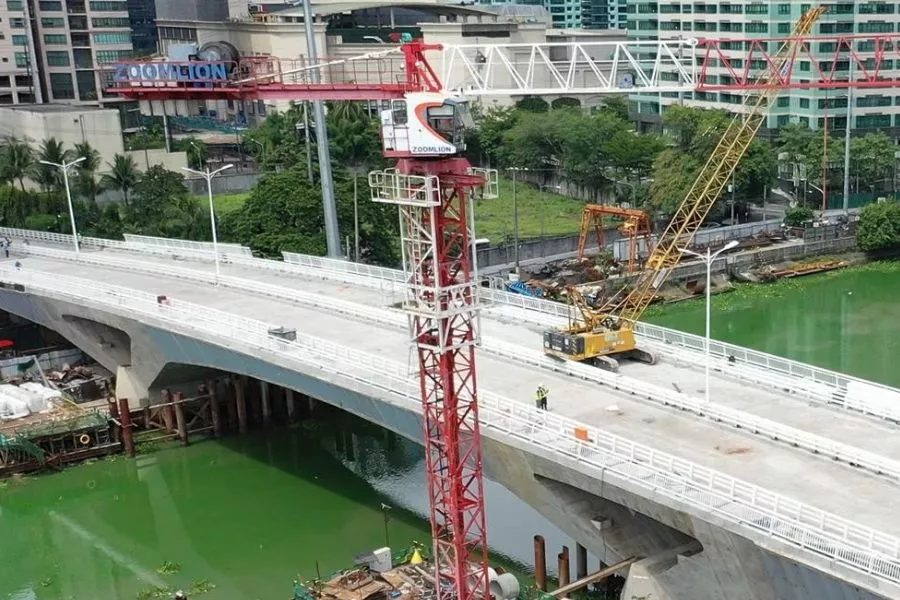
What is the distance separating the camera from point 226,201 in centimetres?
10162

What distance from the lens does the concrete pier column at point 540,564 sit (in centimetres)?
3666

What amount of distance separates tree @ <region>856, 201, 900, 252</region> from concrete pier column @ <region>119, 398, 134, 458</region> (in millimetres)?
54218

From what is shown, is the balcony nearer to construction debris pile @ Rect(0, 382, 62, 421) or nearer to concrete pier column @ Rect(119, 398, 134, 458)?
construction debris pile @ Rect(0, 382, 62, 421)

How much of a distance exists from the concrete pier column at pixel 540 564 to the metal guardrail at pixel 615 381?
5843 millimetres

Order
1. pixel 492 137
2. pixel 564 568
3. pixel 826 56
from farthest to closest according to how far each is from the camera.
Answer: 1. pixel 492 137
2. pixel 826 56
3. pixel 564 568

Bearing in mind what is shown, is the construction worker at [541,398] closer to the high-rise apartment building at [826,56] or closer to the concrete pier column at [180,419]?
the concrete pier column at [180,419]

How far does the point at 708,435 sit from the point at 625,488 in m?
5.23

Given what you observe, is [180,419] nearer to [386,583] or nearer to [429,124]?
[386,583]

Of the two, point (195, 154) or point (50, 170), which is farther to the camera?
point (195, 154)

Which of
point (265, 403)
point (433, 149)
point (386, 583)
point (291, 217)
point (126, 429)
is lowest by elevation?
point (265, 403)

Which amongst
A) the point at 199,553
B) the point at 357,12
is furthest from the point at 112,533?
the point at 357,12

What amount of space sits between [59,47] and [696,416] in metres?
105

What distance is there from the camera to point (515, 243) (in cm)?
8000

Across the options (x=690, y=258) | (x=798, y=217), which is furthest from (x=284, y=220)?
(x=798, y=217)
